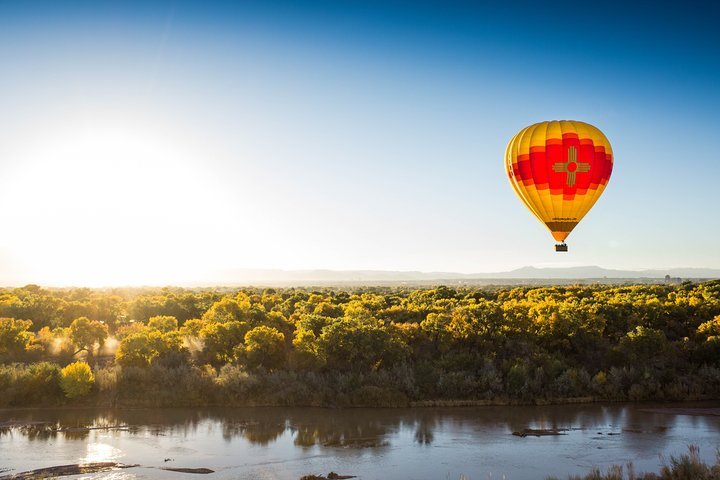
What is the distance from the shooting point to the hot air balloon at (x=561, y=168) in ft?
94.4

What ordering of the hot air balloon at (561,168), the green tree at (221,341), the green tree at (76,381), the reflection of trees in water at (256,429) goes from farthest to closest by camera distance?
the green tree at (221,341)
the green tree at (76,381)
the hot air balloon at (561,168)
the reflection of trees in water at (256,429)

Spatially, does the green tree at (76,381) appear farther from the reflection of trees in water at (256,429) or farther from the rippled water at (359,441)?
the reflection of trees in water at (256,429)

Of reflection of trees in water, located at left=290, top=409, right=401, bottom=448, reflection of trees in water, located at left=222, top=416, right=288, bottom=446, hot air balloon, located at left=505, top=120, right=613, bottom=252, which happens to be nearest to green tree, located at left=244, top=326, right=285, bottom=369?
reflection of trees in water, located at left=290, top=409, right=401, bottom=448

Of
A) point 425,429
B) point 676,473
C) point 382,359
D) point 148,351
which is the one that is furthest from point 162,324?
point 676,473

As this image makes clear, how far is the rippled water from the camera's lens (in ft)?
75.9

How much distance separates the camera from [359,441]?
2672 cm

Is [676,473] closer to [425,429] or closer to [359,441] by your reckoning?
[425,429]

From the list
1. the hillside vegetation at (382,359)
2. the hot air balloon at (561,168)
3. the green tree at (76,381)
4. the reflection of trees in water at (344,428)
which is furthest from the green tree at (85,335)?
the hot air balloon at (561,168)

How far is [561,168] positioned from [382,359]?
14087mm

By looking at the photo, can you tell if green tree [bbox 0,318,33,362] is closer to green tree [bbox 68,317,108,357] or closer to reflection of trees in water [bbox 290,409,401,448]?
green tree [bbox 68,317,108,357]

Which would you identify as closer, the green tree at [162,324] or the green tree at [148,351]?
the green tree at [148,351]

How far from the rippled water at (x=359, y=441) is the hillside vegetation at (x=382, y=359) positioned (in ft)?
4.22

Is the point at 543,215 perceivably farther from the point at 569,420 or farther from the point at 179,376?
the point at 179,376

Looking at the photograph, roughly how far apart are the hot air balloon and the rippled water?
8.51 metres
